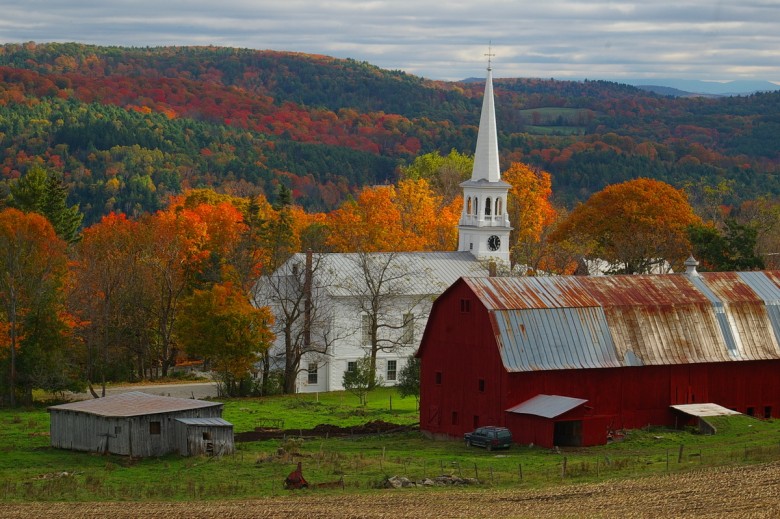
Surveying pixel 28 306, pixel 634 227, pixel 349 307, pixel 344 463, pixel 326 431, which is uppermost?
pixel 634 227

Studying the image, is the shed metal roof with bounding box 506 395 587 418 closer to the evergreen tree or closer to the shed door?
the shed door

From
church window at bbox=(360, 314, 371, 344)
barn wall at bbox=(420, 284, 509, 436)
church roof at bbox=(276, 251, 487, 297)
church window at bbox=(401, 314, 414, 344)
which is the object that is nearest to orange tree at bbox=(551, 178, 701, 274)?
church roof at bbox=(276, 251, 487, 297)

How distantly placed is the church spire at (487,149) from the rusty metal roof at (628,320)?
2856 centimetres

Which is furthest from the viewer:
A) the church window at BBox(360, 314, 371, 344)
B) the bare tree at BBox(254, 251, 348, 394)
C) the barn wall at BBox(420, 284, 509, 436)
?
the church window at BBox(360, 314, 371, 344)

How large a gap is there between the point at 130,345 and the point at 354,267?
42.8ft

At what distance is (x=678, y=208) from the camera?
88.4 m

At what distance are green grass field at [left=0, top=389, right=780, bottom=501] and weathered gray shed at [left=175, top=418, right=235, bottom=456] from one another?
55cm

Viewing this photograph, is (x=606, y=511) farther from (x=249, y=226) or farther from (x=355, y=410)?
(x=249, y=226)

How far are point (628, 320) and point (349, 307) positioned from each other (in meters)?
23.7

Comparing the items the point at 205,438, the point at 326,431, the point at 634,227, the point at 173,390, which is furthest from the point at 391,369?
the point at 205,438

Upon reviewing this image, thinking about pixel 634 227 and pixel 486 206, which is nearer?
pixel 486 206

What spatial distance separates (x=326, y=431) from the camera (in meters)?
54.0

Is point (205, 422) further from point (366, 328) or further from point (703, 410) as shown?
point (366, 328)

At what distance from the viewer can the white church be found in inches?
2886
